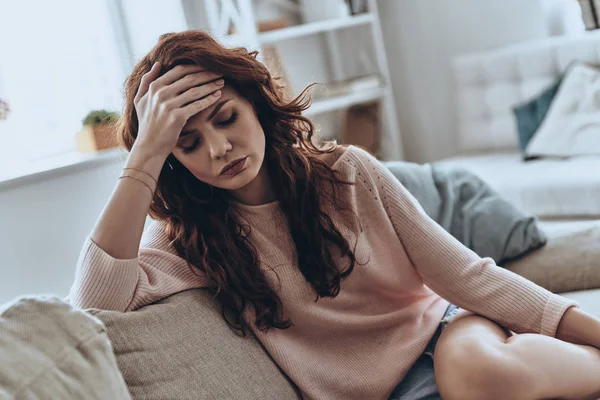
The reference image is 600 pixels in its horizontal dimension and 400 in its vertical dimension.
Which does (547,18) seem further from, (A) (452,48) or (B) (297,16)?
(B) (297,16)

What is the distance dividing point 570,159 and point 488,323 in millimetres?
2078

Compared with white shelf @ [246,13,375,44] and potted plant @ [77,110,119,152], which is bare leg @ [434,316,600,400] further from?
white shelf @ [246,13,375,44]

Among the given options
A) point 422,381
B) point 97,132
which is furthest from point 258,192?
point 97,132

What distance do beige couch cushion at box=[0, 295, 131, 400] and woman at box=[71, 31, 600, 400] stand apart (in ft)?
0.90

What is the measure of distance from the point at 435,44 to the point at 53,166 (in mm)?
2503

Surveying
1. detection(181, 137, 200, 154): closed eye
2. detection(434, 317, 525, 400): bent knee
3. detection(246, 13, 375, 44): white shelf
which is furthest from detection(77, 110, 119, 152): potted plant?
detection(434, 317, 525, 400): bent knee

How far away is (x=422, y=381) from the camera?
1534mm

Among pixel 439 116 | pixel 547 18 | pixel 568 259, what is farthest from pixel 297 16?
pixel 568 259

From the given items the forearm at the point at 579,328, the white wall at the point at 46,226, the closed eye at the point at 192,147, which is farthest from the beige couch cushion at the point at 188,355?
the white wall at the point at 46,226

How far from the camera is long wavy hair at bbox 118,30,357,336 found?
1.50m

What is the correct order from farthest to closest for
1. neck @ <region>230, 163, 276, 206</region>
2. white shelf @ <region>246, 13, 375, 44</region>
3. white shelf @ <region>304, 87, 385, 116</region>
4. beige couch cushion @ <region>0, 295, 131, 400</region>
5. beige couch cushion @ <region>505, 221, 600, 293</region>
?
white shelf @ <region>304, 87, 385, 116</region>, white shelf @ <region>246, 13, 375, 44</region>, beige couch cushion @ <region>505, 221, 600, 293</region>, neck @ <region>230, 163, 276, 206</region>, beige couch cushion @ <region>0, 295, 131, 400</region>

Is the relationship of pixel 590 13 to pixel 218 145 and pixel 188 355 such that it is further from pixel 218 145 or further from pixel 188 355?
pixel 188 355

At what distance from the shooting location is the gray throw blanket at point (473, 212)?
205 cm

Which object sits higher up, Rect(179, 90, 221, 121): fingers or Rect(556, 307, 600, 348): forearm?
Rect(179, 90, 221, 121): fingers
